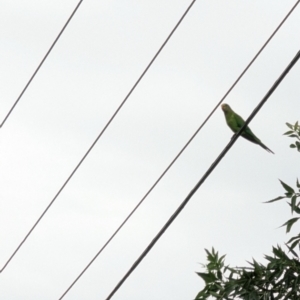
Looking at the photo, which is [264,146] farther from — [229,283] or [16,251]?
[16,251]

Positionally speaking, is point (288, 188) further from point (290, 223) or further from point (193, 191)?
point (193, 191)

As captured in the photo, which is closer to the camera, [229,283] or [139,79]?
[139,79]

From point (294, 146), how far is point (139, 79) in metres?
1.67

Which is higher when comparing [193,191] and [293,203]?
[293,203]

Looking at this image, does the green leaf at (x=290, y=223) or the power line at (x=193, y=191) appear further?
the green leaf at (x=290, y=223)

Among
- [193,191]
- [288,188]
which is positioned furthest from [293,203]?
[193,191]

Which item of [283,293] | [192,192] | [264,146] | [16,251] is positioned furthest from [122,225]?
[264,146]

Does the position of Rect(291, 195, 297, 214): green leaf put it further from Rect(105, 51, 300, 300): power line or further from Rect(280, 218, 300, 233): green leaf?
Rect(105, 51, 300, 300): power line

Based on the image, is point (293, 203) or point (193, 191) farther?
point (293, 203)

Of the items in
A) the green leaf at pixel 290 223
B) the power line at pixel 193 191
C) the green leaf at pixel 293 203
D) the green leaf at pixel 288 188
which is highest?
the green leaf at pixel 288 188

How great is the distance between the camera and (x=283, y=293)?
5.58m

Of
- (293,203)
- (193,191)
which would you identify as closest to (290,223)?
(293,203)

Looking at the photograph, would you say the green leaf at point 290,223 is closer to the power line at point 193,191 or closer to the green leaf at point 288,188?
the green leaf at point 288,188

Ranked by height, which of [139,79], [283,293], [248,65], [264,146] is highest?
[264,146]
